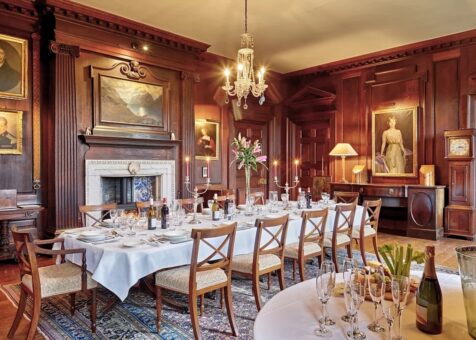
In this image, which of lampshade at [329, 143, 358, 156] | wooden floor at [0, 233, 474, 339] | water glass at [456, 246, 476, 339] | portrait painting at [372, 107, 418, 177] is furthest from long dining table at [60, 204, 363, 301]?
portrait painting at [372, 107, 418, 177]

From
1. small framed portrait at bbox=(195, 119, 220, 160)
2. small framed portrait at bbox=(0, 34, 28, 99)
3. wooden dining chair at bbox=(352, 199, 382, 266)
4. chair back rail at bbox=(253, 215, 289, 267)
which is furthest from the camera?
small framed portrait at bbox=(195, 119, 220, 160)

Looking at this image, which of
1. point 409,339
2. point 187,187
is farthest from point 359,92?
point 409,339

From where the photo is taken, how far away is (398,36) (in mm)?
6473

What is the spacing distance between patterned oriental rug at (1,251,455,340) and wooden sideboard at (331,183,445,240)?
3.96 m

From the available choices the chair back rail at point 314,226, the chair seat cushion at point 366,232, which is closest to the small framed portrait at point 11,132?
the chair back rail at point 314,226

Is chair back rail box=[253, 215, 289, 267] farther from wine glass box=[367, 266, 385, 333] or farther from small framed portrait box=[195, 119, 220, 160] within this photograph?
small framed portrait box=[195, 119, 220, 160]

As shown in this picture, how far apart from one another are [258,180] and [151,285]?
537 centimetres

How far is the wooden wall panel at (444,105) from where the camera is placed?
6.55m

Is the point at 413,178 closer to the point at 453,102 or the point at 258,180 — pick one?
the point at 453,102

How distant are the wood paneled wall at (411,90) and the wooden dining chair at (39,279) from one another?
6224 mm

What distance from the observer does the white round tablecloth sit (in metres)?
1.19

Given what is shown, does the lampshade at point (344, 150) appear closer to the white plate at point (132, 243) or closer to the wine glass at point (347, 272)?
the white plate at point (132, 243)

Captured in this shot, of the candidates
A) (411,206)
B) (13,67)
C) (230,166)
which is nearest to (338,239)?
(411,206)

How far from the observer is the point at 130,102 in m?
6.01
